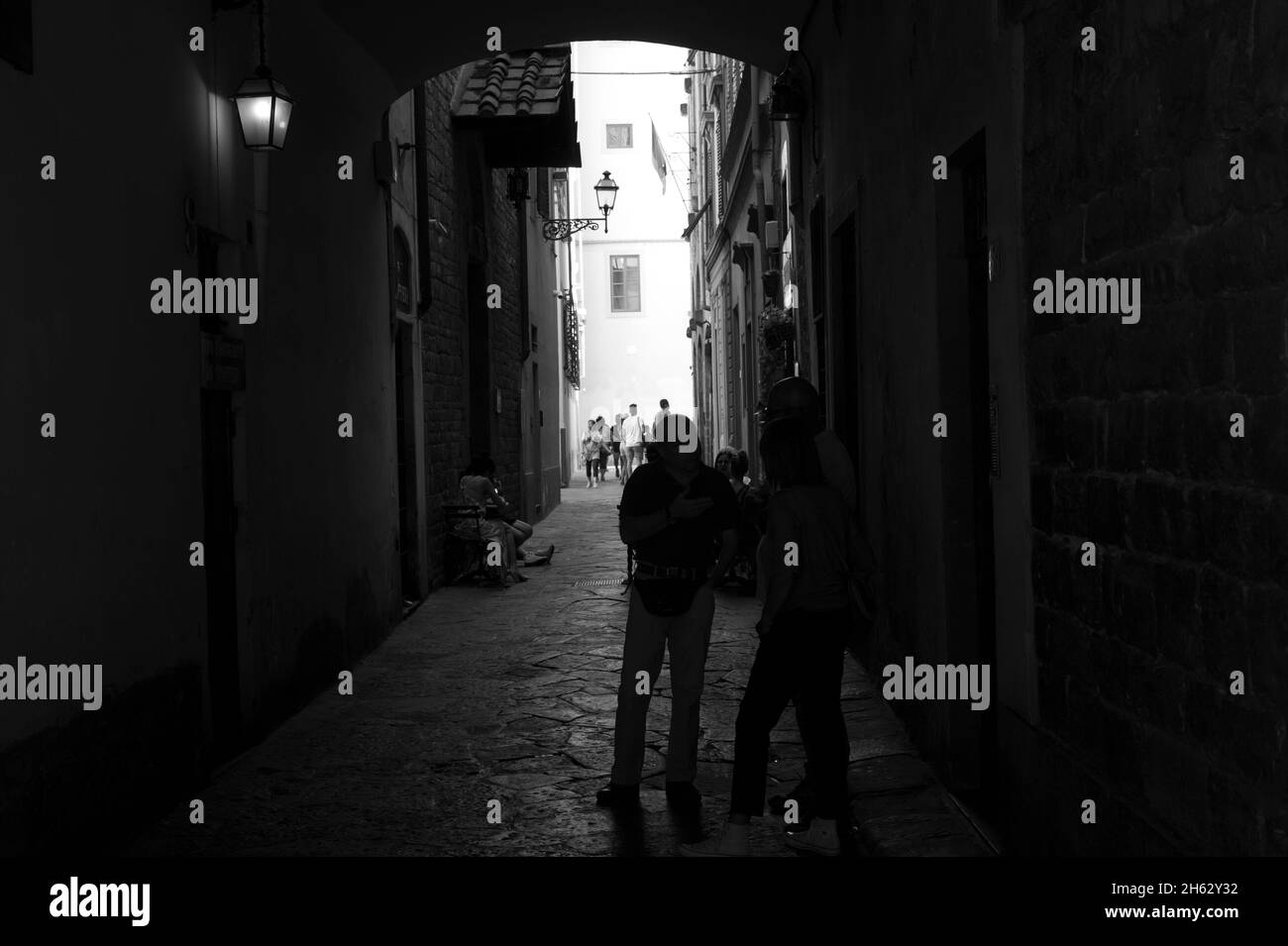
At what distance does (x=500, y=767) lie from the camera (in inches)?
240

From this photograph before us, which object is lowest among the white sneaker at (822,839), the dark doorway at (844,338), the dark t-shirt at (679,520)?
the white sneaker at (822,839)

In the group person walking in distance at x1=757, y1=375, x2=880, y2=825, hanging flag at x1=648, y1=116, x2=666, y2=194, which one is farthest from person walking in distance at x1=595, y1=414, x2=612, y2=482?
person walking in distance at x1=757, y1=375, x2=880, y2=825

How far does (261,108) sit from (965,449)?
3668 mm

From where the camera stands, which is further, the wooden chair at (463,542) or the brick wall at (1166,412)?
the wooden chair at (463,542)

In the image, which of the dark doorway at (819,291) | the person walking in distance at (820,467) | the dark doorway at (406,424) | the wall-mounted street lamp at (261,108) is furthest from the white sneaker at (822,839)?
the dark doorway at (406,424)

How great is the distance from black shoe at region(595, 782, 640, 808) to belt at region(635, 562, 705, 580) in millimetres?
847

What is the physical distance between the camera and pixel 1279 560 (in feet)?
8.68

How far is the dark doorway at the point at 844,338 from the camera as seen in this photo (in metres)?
8.79

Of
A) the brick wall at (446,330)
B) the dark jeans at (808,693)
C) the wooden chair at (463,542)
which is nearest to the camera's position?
the dark jeans at (808,693)

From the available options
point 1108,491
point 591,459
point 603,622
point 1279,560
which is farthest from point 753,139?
point 591,459

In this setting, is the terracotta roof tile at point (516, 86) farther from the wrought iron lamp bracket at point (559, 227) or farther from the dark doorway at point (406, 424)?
the wrought iron lamp bracket at point (559, 227)

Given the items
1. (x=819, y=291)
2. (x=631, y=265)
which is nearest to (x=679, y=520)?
(x=819, y=291)

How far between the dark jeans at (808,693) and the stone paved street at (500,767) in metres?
0.32

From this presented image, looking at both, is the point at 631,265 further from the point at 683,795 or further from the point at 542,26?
the point at 683,795
